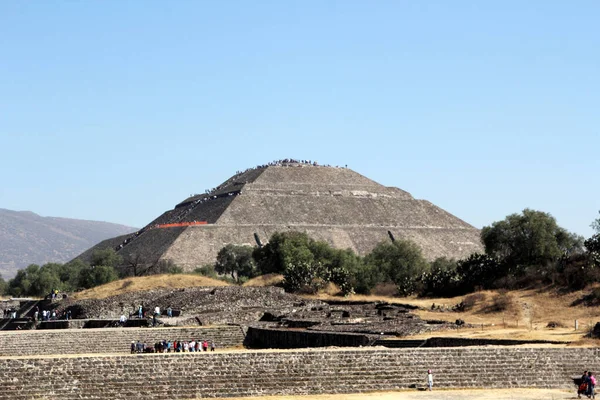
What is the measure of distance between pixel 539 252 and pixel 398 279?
13.2 metres

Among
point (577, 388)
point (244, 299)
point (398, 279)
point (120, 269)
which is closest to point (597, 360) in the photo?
point (577, 388)

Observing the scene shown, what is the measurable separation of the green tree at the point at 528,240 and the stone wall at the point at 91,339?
83.8 feet

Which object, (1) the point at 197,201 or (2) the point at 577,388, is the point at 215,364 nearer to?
(2) the point at 577,388

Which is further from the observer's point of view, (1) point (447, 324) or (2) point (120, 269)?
(2) point (120, 269)

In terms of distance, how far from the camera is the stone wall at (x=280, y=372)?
2984 centimetres

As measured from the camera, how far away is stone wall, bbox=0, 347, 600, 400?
29.8 meters

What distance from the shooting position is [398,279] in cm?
8019

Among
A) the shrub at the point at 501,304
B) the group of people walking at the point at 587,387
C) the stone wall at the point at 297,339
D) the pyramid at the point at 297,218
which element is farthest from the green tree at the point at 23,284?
the group of people walking at the point at 587,387

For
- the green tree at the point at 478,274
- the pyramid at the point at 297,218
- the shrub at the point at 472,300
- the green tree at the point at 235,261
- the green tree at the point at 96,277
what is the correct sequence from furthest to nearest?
1. the pyramid at the point at 297,218
2. the green tree at the point at 235,261
3. the green tree at the point at 96,277
4. the green tree at the point at 478,274
5. the shrub at the point at 472,300

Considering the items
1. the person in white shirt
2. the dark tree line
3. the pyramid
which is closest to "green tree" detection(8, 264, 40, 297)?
the dark tree line

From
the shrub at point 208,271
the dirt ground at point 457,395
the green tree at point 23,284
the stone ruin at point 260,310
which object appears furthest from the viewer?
the green tree at point 23,284

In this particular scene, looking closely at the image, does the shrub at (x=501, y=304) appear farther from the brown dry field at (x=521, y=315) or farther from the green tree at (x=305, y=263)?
the green tree at (x=305, y=263)

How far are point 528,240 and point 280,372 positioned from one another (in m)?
42.1

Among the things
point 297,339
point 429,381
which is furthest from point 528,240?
point 429,381
